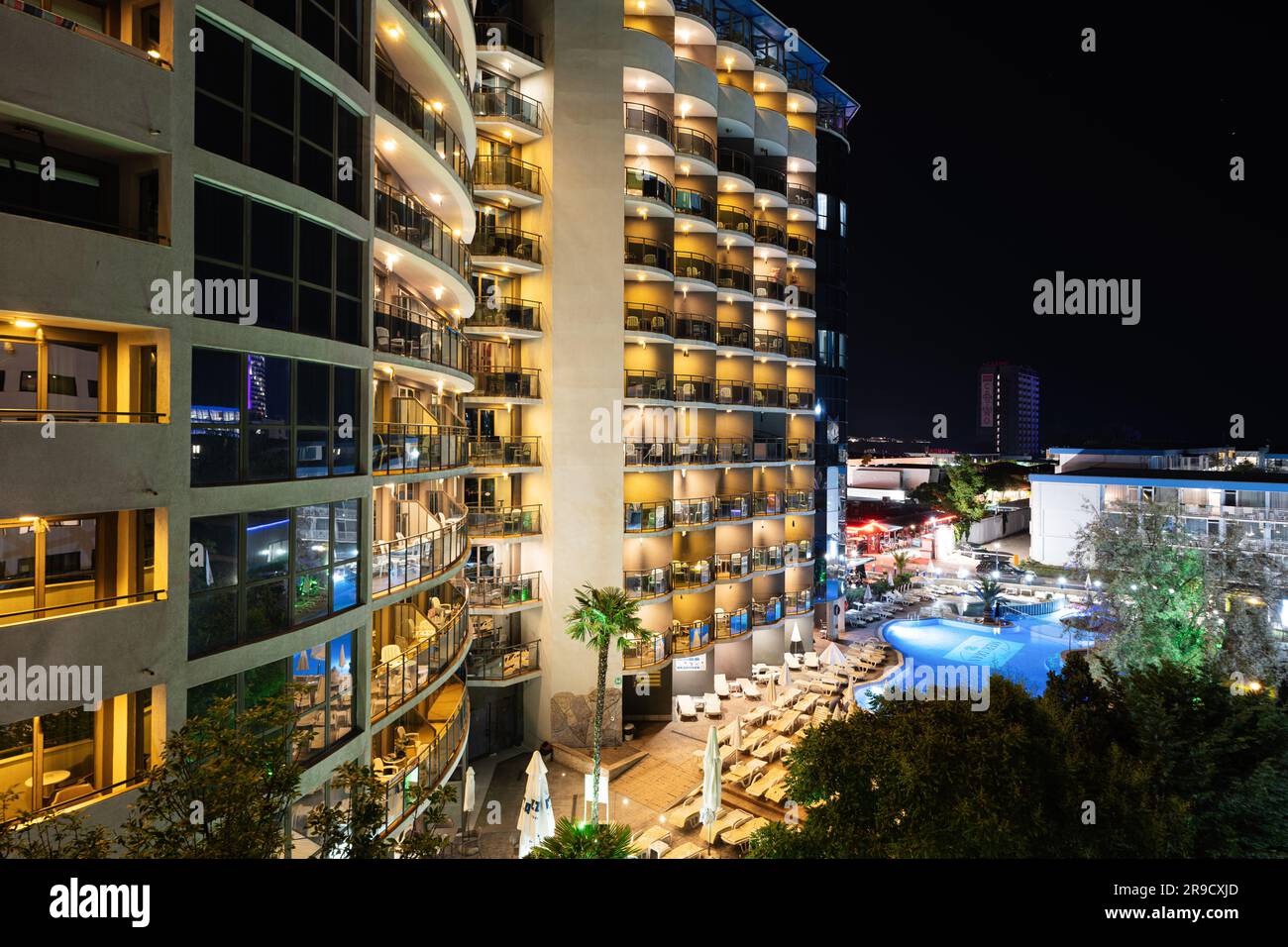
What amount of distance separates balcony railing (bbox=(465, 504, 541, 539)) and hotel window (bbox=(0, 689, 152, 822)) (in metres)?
16.7

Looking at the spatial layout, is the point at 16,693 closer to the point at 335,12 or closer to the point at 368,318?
the point at 368,318

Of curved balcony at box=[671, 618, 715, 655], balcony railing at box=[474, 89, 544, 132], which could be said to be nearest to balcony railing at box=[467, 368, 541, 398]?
balcony railing at box=[474, 89, 544, 132]

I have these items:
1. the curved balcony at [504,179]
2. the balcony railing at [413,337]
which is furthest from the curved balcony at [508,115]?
the balcony railing at [413,337]

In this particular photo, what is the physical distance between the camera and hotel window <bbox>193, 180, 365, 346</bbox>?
979cm

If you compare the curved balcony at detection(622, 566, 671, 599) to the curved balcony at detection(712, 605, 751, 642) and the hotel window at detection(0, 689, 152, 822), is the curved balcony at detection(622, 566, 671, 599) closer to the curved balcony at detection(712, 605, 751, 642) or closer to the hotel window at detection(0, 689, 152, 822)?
the curved balcony at detection(712, 605, 751, 642)

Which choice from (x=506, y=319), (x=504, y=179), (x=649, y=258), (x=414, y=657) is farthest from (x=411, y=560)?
(x=649, y=258)

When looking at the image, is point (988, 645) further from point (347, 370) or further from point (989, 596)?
point (347, 370)

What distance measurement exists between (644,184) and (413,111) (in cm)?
1518

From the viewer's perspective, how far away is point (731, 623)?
33938mm

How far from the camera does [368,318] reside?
1273 cm

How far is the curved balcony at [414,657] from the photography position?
44.4ft

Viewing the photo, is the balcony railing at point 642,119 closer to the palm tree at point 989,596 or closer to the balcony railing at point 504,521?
the balcony railing at point 504,521

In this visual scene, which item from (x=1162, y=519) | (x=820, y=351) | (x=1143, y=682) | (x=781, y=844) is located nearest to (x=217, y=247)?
(x=781, y=844)

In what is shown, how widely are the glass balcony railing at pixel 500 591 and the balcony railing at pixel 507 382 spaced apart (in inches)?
301
